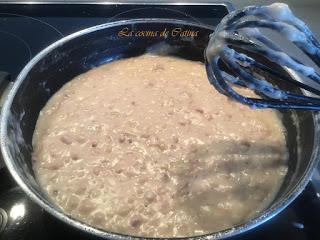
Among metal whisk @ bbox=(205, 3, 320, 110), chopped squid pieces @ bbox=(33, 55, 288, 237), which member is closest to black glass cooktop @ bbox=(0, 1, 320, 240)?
chopped squid pieces @ bbox=(33, 55, 288, 237)

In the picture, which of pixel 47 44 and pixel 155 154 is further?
pixel 47 44

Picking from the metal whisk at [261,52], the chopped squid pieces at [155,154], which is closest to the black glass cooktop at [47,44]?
the chopped squid pieces at [155,154]

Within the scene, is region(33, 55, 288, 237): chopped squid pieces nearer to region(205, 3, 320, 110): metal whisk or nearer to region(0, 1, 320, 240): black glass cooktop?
region(0, 1, 320, 240): black glass cooktop

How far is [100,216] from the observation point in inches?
33.5

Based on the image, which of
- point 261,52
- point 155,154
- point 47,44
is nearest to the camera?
point 261,52

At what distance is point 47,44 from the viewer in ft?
4.19

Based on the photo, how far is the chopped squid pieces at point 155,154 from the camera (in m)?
0.86

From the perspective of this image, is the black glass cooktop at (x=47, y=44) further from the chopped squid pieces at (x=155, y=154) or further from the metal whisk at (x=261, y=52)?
the metal whisk at (x=261, y=52)

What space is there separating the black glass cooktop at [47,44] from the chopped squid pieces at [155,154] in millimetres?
50

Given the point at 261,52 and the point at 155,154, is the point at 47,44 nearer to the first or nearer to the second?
the point at 155,154

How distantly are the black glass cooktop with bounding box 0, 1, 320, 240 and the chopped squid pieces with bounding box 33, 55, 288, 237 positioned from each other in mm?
50

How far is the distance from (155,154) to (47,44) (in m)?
0.54

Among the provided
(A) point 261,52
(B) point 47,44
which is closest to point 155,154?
(A) point 261,52

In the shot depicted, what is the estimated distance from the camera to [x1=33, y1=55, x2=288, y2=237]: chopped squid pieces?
2.84 ft
